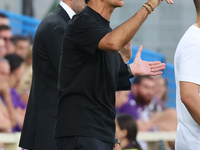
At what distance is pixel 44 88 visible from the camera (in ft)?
10.4

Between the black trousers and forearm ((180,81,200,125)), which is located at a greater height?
forearm ((180,81,200,125))

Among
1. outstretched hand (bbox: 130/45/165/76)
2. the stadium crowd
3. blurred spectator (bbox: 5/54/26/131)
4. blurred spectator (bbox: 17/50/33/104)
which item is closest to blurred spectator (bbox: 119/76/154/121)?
the stadium crowd

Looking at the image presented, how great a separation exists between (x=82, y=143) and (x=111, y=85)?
385mm

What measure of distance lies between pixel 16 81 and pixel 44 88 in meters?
3.07

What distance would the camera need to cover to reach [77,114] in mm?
2596

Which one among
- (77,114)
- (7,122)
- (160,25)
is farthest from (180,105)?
(160,25)

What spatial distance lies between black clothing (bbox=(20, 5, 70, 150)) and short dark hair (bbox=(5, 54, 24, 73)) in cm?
284

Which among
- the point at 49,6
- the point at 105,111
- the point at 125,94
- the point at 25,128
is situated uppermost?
the point at 49,6

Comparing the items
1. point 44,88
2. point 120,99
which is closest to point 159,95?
point 120,99

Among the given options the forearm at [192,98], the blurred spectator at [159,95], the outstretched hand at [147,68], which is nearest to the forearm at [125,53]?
the outstretched hand at [147,68]

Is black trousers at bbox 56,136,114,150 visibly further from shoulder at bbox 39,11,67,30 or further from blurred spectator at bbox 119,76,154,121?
blurred spectator at bbox 119,76,154,121

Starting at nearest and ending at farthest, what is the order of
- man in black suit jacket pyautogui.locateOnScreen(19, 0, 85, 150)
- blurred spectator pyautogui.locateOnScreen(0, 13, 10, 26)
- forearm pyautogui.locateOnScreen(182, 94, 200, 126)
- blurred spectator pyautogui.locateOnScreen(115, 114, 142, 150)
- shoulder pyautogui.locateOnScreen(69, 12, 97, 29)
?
shoulder pyautogui.locateOnScreen(69, 12, 97, 29)
forearm pyautogui.locateOnScreen(182, 94, 200, 126)
man in black suit jacket pyautogui.locateOnScreen(19, 0, 85, 150)
blurred spectator pyautogui.locateOnScreen(115, 114, 142, 150)
blurred spectator pyautogui.locateOnScreen(0, 13, 10, 26)

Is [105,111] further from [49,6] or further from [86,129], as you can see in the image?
[49,6]

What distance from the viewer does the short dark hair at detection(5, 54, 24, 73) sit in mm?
6020
